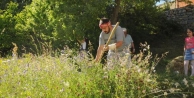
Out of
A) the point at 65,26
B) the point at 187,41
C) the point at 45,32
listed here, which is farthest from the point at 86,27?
the point at 187,41

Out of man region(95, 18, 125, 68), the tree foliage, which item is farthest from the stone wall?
man region(95, 18, 125, 68)

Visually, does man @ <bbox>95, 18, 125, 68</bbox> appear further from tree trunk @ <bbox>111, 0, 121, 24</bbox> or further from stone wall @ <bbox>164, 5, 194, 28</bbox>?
stone wall @ <bbox>164, 5, 194, 28</bbox>

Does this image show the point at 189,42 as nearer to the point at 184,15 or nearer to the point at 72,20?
the point at 72,20

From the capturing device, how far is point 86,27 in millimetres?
12961

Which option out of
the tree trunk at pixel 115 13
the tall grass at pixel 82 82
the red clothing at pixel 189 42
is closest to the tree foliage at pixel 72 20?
the tree trunk at pixel 115 13

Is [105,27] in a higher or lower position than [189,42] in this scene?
higher

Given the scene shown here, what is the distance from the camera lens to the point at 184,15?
1923 centimetres

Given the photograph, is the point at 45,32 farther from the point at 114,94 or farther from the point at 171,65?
the point at 114,94

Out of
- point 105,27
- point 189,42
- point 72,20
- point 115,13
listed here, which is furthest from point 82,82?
point 115,13

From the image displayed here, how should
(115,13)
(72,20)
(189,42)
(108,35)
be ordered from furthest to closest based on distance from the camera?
1. (115,13)
2. (72,20)
3. (189,42)
4. (108,35)

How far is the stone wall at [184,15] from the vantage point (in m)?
19.1

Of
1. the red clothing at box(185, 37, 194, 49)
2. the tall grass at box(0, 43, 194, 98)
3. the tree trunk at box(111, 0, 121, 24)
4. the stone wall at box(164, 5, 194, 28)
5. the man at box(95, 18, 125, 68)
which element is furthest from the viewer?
the stone wall at box(164, 5, 194, 28)

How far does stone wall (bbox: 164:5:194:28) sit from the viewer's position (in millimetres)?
19062

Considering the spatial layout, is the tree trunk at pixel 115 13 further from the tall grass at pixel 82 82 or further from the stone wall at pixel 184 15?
the tall grass at pixel 82 82
